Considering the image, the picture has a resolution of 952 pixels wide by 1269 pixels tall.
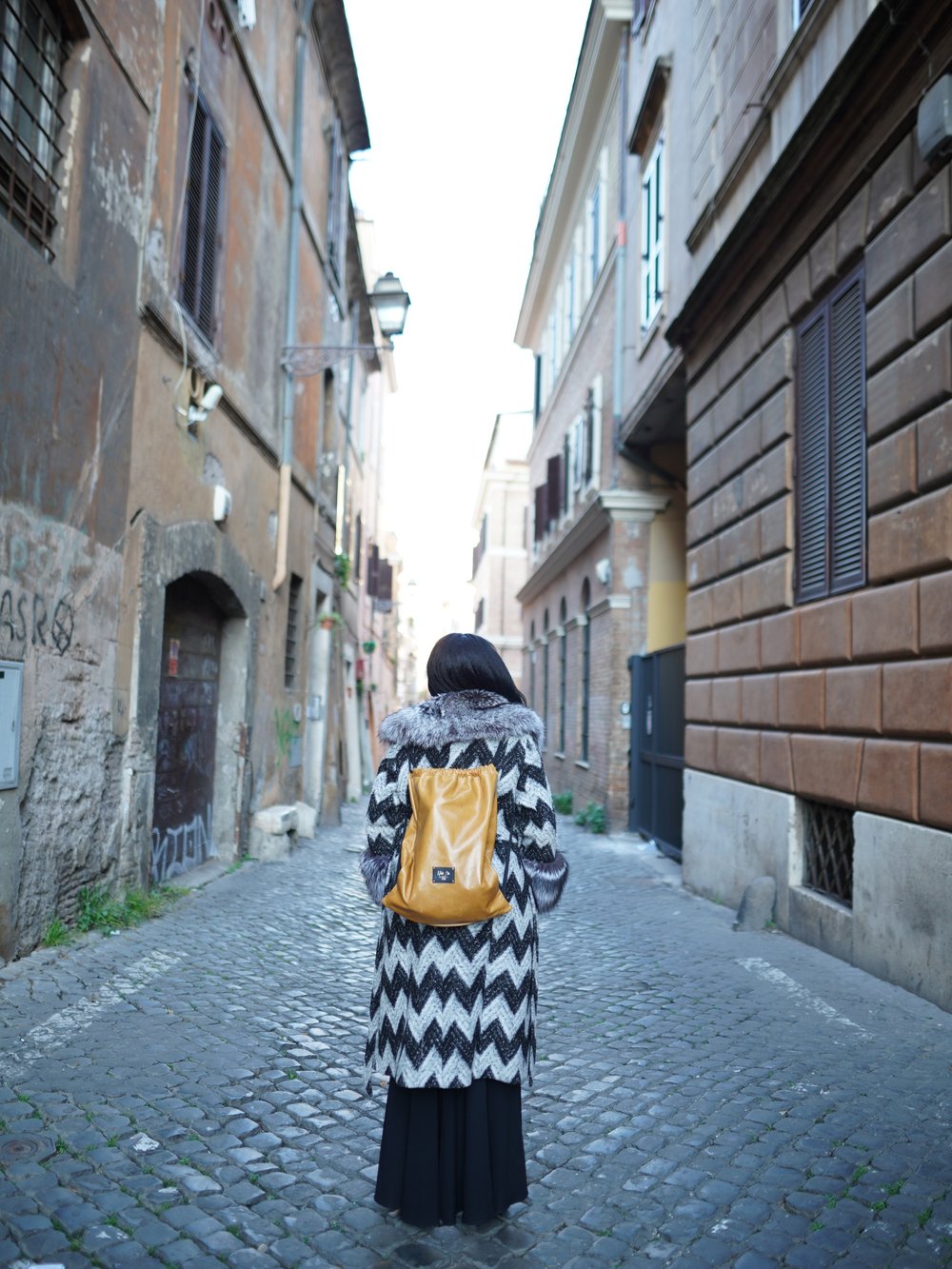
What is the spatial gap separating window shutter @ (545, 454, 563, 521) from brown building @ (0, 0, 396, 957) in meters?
7.36

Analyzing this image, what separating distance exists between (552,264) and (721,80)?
47.4 ft

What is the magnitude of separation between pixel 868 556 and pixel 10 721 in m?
4.66

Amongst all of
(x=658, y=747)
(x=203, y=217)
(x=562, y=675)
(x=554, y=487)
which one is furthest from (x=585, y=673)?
(x=203, y=217)

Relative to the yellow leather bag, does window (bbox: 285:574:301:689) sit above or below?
above

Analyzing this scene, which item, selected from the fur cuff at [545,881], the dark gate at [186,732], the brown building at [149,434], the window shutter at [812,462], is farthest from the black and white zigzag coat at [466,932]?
the dark gate at [186,732]

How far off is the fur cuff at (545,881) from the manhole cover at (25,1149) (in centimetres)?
168

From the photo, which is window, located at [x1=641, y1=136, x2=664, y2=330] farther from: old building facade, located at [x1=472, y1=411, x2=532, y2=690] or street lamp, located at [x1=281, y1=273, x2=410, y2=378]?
old building facade, located at [x1=472, y1=411, x2=532, y2=690]

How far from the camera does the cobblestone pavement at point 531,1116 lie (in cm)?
288

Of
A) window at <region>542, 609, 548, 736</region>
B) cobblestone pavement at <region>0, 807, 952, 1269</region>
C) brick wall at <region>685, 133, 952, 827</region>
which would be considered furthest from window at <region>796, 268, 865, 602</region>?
window at <region>542, 609, 548, 736</region>

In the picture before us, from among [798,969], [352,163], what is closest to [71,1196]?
[798,969]

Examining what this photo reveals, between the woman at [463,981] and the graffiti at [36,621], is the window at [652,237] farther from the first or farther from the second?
the woman at [463,981]

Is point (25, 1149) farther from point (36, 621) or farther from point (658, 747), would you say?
point (658, 747)

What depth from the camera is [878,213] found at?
6.11m

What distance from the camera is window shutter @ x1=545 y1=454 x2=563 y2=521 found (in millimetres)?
20156
